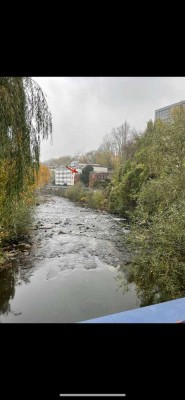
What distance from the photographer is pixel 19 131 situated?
89.3 inches

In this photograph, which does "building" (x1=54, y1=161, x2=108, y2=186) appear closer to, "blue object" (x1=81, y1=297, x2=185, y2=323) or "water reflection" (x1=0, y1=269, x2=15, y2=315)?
"water reflection" (x1=0, y1=269, x2=15, y2=315)

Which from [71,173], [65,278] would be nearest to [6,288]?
[65,278]

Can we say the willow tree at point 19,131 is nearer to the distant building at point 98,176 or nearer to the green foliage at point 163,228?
the green foliage at point 163,228

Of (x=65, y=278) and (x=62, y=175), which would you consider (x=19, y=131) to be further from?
(x=62, y=175)

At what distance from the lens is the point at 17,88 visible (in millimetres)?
2166

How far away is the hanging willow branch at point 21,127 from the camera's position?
6.88ft

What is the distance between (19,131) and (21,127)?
0.16ft

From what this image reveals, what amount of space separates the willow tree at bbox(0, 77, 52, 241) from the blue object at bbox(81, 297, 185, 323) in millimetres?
1640

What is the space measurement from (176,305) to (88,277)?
3282 millimetres

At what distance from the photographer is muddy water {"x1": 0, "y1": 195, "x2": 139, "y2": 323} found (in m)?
3.49

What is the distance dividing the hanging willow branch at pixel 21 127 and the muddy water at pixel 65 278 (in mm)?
1930
